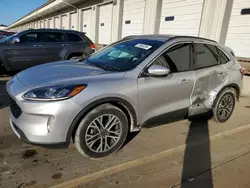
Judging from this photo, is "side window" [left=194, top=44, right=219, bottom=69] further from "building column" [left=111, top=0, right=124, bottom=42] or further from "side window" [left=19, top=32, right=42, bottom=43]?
"building column" [left=111, top=0, right=124, bottom=42]

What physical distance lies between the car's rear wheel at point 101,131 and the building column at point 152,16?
8963 millimetres

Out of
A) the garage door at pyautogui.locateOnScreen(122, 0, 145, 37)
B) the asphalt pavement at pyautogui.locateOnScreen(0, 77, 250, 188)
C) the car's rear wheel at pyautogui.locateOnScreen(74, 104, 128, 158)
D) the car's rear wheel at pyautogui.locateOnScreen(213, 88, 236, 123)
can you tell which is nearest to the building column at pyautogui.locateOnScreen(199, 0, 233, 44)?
the garage door at pyautogui.locateOnScreen(122, 0, 145, 37)

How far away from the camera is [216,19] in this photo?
8.42 meters

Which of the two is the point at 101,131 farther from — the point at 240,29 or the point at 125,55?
the point at 240,29

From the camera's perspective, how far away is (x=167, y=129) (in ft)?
13.8

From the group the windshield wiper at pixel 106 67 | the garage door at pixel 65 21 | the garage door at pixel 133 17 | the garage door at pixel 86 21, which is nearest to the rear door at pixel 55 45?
the windshield wiper at pixel 106 67

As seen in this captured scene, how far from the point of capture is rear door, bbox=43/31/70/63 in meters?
8.09

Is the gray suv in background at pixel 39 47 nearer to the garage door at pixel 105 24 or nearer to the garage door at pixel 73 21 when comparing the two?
the garage door at pixel 105 24

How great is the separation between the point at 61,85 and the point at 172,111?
1757 mm

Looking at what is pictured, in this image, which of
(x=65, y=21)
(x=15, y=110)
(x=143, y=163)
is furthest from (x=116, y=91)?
(x=65, y=21)

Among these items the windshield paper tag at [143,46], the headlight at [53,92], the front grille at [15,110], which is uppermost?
the windshield paper tag at [143,46]

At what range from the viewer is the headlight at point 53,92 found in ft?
8.64

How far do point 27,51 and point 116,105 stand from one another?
5835 mm

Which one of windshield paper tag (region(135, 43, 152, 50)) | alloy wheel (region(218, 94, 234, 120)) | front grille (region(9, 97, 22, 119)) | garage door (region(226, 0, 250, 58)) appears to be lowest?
alloy wheel (region(218, 94, 234, 120))
